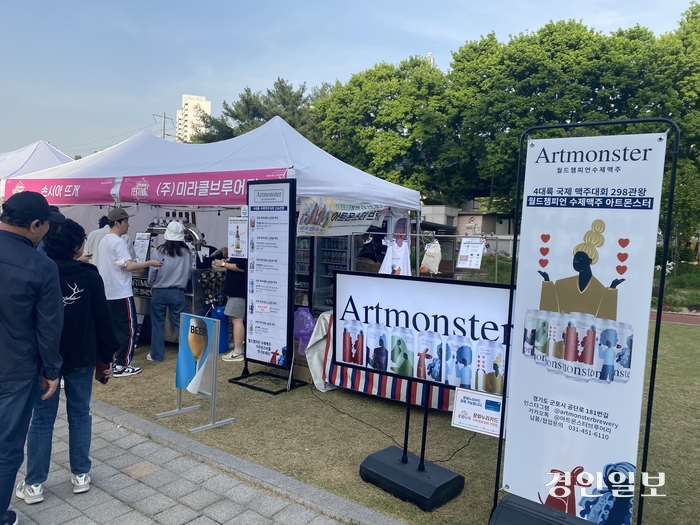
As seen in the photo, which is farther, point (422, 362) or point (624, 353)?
point (422, 362)

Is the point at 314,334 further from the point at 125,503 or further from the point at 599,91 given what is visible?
the point at 599,91

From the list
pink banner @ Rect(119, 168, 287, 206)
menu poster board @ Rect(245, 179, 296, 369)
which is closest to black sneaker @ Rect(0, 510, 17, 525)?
menu poster board @ Rect(245, 179, 296, 369)

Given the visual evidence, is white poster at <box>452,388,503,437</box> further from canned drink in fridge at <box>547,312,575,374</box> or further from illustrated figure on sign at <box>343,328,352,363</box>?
illustrated figure on sign at <box>343,328,352,363</box>

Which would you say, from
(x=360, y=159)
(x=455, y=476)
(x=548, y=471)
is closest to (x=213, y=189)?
(x=455, y=476)

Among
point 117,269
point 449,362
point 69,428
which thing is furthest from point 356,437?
point 117,269

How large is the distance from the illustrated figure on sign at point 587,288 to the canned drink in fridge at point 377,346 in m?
1.20

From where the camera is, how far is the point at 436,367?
3.11 metres

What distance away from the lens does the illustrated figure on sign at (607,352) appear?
233 cm

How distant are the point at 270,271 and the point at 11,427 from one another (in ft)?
9.84

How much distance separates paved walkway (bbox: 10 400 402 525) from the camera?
277 centimetres

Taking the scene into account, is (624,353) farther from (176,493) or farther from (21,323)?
(21,323)

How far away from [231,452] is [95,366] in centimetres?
120

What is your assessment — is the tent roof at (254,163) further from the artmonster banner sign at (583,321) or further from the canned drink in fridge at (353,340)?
the artmonster banner sign at (583,321)

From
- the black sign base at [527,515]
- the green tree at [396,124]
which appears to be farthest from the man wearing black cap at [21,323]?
the green tree at [396,124]
